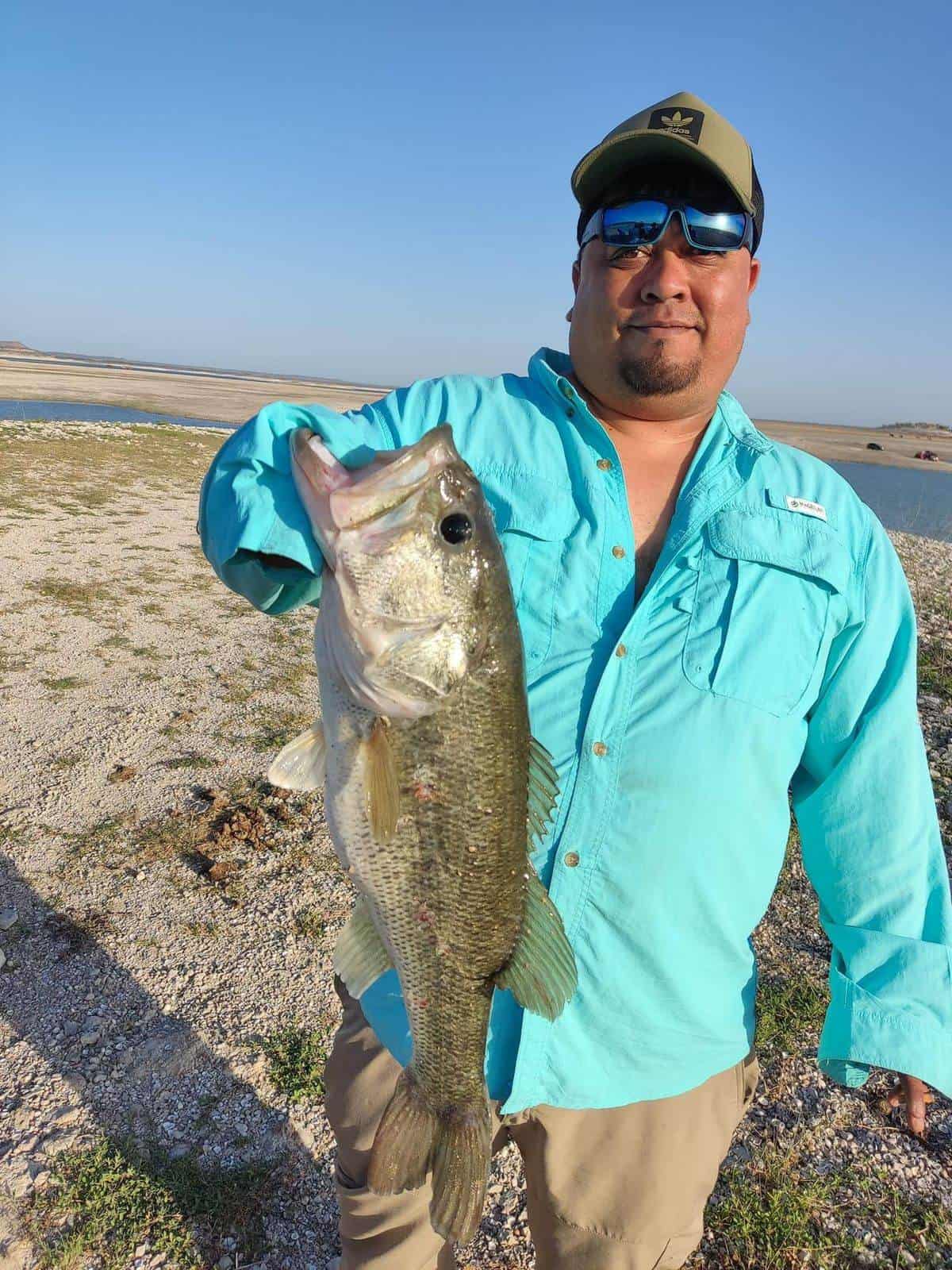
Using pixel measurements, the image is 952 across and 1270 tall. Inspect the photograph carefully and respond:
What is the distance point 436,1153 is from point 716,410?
97.2 inches

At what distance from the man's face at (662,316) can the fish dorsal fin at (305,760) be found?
57.1 inches

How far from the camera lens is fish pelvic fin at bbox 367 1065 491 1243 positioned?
212 centimetres

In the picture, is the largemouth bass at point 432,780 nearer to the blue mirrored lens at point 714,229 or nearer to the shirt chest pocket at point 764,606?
the shirt chest pocket at point 764,606

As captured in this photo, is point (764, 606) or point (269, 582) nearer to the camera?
point (269, 582)

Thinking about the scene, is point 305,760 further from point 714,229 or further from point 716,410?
point 714,229

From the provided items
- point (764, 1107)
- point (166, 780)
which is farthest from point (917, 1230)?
point (166, 780)

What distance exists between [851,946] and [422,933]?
1348 mm

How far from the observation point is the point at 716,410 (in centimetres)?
268

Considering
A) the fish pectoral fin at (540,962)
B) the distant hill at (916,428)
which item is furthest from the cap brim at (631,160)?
the distant hill at (916,428)

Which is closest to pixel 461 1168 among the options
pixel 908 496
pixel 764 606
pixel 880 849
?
pixel 880 849

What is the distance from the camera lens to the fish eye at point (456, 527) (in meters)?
1.95

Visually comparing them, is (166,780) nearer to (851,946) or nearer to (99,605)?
(99,605)

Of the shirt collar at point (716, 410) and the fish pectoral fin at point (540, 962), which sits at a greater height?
the shirt collar at point (716, 410)

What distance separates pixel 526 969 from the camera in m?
2.14
